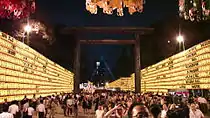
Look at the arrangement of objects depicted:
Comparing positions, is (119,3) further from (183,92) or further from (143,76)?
(143,76)

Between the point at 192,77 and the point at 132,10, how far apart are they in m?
9.26

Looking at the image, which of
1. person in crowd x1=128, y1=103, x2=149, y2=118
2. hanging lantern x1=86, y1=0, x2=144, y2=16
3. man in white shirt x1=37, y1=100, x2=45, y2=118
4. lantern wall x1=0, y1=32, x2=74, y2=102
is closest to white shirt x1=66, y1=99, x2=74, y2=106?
lantern wall x1=0, y1=32, x2=74, y2=102

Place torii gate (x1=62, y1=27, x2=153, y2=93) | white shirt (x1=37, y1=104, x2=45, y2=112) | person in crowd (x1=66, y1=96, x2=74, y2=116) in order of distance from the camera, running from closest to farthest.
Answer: white shirt (x1=37, y1=104, x2=45, y2=112), person in crowd (x1=66, y1=96, x2=74, y2=116), torii gate (x1=62, y1=27, x2=153, y2=93)

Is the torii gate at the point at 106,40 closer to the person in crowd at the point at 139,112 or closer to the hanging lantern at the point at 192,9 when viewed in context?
the hanging lantern at the point at 192,9

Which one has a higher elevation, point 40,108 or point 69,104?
point 40,108

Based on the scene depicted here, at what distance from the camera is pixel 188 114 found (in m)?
9.73

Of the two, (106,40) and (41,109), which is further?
(106,40)

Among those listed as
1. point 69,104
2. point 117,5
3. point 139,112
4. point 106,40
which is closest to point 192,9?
point 117,5

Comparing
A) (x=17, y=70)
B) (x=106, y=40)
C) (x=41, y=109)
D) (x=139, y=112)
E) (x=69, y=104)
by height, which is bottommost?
(x=69, y=104)

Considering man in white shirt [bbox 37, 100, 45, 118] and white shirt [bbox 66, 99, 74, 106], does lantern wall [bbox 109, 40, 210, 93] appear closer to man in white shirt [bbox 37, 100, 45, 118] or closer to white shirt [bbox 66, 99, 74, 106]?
white shirt [bbox 66, 99, 74, 106]

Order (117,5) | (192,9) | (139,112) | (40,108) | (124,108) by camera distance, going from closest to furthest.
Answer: (139,112) < (124,108) < (117,5) < (192,9) < (40,108)

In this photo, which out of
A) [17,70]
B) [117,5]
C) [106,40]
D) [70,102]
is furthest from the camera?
[106,40]

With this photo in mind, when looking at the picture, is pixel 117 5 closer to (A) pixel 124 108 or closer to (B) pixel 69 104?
(A) pixel 124 108

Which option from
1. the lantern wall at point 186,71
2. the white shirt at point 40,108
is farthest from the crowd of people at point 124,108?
the lantern wall at point 186,71
